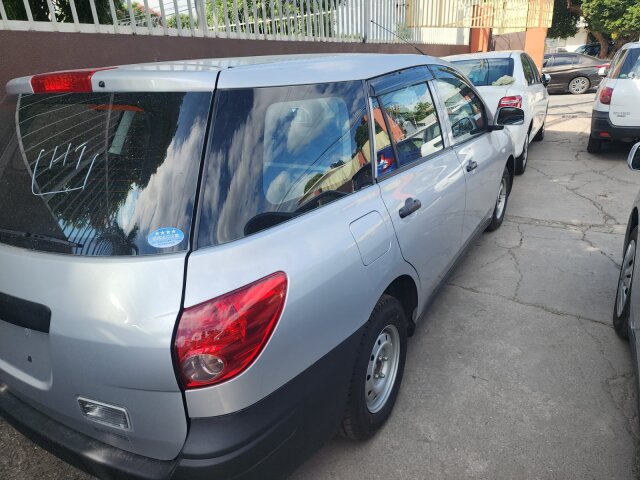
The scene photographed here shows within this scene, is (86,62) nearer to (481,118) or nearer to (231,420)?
(481,118)

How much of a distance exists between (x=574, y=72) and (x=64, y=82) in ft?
58.2

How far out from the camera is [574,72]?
51.7 feet

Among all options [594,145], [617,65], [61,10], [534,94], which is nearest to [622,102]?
[617,65]

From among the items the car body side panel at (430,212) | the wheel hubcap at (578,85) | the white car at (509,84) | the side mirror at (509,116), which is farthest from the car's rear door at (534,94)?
the wheel hubcap at (578,85)

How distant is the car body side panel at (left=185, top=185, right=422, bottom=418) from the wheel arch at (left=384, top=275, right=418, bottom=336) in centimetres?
36

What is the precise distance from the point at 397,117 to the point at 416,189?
16.1 inches

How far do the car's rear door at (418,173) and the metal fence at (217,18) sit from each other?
9.96ft

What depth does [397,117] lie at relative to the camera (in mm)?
2527

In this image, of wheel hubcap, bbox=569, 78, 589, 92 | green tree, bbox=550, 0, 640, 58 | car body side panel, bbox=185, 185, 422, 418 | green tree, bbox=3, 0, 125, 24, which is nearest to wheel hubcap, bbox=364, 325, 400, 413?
car body side panel, bbox=185, 185, 422, 418

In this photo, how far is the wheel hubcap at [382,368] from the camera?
7.43 feet

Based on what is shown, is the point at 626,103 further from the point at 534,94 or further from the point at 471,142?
the point at 471,142

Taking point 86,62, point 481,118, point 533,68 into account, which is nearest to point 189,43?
point 86,62

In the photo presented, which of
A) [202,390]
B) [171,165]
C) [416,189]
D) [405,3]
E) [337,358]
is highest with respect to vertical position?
[405,3]

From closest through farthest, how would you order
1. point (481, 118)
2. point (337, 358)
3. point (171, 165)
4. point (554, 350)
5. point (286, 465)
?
point (171, 165), point (286, 465), point (337, 358), point (554, 350), point (481, 118)
